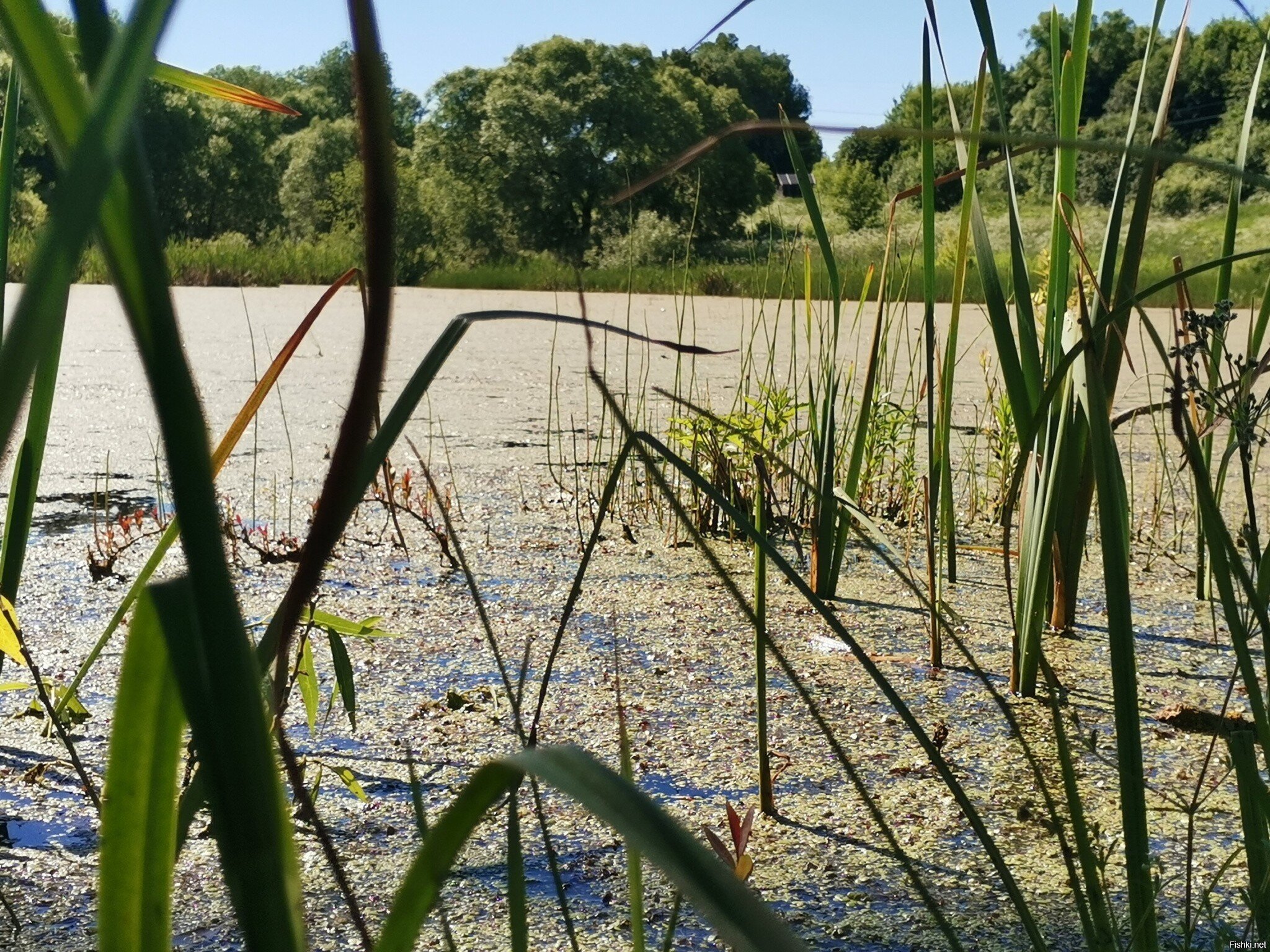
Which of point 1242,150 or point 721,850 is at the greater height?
point 1242,150

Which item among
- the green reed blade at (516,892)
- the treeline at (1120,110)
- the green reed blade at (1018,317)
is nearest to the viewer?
the green reed blade at (516,892)

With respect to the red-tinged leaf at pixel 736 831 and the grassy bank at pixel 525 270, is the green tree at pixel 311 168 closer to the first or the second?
the grassy bank at pixel 525 270

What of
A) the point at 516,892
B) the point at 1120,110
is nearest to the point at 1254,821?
the point at 516,892

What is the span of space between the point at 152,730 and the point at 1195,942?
674 mm

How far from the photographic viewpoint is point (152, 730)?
24cm

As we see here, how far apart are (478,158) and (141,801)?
51.8ft

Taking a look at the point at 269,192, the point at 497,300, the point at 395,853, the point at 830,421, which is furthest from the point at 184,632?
the point at 269,192

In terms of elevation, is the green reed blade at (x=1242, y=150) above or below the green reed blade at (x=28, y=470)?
above

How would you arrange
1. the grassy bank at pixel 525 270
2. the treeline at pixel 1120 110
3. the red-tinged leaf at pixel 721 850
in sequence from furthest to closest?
the treeline at pixel 1120 110
the grassy bank at pixel 525 270
the red-tinged leaf at pixel 721 850

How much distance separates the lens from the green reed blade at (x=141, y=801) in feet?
0.79

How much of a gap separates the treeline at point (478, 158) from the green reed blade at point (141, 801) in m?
5.35

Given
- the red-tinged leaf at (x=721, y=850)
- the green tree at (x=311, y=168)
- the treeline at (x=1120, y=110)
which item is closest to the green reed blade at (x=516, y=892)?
the red-tinged leaf at (x=721, y=850)

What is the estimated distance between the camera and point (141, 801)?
249 mm

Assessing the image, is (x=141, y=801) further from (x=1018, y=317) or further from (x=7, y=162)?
(x=1018, y=317)
